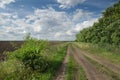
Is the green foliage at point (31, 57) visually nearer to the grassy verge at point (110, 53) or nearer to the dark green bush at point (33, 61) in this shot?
the dark green bush at point (33, 61)

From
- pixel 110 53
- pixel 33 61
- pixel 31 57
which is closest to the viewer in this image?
pixel 33 61

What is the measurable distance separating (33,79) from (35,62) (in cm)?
381

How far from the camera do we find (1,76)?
1766cm

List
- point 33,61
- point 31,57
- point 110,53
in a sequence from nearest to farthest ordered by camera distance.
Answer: point 33,61 < point 31,57 < point 110,53

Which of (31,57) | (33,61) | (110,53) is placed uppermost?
(31,57)

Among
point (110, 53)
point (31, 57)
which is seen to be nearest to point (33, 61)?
point (31, 57)

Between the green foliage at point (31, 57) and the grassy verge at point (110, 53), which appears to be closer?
the green foliage at point (31, 57)

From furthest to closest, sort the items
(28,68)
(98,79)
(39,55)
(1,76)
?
(39,55), (28,68), (1,76), (98,79)

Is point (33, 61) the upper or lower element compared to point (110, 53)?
upper

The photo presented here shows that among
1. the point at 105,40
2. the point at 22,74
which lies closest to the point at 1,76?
the point at 22,74

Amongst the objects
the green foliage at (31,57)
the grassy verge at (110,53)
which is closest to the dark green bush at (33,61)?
the green foliage at (31,57)

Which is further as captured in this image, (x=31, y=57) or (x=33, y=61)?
(x=31, y=57)

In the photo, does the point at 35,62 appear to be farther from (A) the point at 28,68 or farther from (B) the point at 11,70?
(B) the point at 11,70

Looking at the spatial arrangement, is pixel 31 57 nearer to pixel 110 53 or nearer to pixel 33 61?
pixel 33 61
